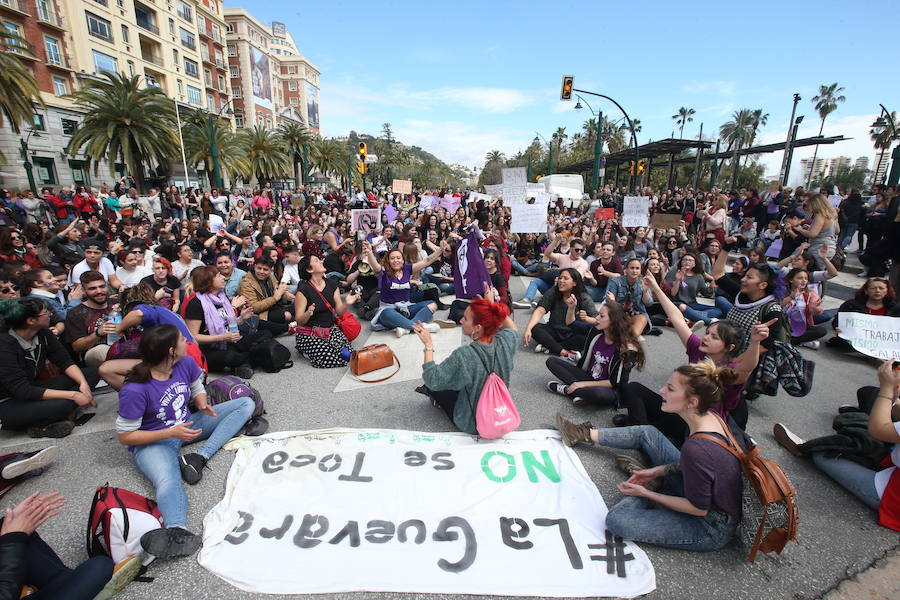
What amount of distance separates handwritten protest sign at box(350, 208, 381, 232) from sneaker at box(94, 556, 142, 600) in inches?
Result: 312

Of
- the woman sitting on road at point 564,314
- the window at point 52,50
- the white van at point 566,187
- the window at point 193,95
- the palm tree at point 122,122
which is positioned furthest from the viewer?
the window at point 193,95

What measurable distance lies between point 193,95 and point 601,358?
189 feet

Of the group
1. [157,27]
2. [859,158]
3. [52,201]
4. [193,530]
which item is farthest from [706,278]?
[859,158]

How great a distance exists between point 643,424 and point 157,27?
54.5 meters

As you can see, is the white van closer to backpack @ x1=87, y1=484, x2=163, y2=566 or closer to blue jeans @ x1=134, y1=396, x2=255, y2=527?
blue jeans @ x1=134, y1=396, x2=255, y2=527

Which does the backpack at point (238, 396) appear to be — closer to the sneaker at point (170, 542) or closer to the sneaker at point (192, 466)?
the sneaker at point (192, 466)

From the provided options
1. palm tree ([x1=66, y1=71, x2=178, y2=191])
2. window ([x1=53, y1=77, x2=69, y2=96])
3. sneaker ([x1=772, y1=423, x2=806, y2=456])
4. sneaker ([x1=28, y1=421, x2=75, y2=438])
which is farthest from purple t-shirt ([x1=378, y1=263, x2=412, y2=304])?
window ([x1=53, y1=77, x2=69, y2=96])

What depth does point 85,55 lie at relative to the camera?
3225cm

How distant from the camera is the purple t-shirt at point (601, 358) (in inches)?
172

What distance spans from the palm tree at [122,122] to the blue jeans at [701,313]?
2929 cm

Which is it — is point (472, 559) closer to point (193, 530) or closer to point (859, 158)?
point (193, 530)

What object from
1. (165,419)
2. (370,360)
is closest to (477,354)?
(370,360)

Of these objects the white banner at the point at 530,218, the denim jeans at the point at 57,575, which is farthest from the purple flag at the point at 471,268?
the denim jeans at the point at 57,575

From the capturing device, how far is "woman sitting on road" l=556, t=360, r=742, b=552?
97.4 inches
